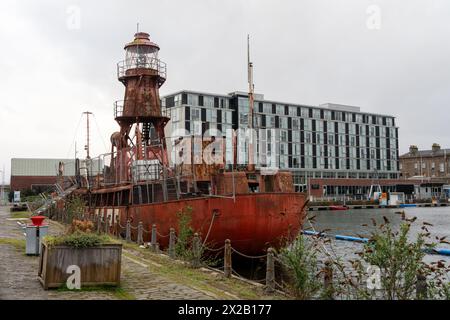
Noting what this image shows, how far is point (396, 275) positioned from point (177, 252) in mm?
8573

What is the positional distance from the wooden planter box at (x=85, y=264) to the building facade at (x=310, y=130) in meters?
74.6

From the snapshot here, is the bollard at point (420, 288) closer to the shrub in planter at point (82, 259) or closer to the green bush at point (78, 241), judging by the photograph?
the shrub in planter at point (82, 259)

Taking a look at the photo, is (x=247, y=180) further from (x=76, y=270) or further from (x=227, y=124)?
(x=227, y=124)

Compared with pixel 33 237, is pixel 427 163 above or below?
above

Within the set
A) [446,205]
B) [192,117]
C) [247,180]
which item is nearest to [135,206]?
[247,180]

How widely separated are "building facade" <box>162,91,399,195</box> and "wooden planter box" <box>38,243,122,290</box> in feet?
245

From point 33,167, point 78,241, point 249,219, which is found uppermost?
point 33,167

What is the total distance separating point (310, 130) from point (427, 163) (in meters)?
58.0

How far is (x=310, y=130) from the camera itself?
10431 centimetres

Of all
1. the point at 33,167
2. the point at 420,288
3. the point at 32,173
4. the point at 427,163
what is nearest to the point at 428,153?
the point at 427,163

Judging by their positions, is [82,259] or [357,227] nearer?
[82,259]

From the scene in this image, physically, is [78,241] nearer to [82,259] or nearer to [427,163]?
[82,259]

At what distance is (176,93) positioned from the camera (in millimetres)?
88625

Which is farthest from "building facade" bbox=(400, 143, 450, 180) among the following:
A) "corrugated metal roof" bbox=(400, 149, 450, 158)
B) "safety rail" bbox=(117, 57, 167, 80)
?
"safety rail" bbox=(117, 57, 167, 80)
